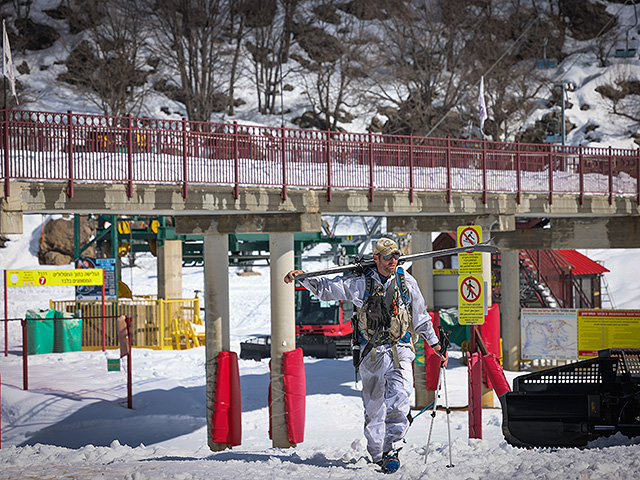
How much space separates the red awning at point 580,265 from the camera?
32594 mm

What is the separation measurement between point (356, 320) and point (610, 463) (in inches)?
115

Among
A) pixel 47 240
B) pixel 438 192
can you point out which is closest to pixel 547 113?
pixel 47 240

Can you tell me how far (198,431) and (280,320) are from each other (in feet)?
11.4

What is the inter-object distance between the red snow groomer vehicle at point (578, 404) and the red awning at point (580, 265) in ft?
80.8

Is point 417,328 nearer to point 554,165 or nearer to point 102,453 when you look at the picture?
point 102,453

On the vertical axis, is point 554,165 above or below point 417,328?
above

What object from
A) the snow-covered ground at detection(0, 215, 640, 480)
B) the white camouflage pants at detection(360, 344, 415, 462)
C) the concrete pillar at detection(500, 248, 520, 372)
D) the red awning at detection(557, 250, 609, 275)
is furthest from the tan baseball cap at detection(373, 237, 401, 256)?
the red awning at detection(557, 250, 609, 275)

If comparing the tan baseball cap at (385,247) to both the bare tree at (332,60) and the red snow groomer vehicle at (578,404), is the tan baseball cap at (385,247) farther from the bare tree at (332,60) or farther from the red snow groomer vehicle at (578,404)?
the bare tree at (332,60)

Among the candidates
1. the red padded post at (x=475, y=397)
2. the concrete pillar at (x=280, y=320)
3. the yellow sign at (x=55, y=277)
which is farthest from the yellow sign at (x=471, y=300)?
the yellow sign at (x=55, y=277)

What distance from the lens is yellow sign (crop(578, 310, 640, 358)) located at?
20125 mm

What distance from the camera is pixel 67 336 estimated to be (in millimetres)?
28328

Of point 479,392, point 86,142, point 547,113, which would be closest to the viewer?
point 479,392

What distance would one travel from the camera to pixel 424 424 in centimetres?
1689

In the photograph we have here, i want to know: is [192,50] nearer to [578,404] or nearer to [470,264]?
[470,264]
